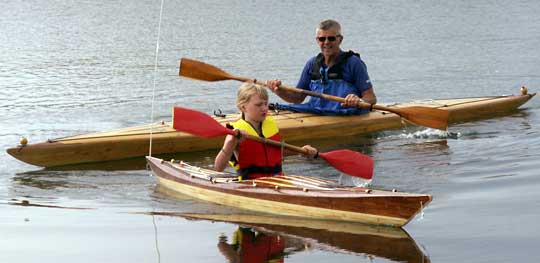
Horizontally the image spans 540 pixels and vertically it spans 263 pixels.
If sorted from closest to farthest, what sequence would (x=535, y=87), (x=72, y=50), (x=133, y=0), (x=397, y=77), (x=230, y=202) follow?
1. (x=230, y=202)
2. (x=535, y=87)
3. (x=397, y=77)
4. (x=72, y=50)
5. (x=133, y=0)

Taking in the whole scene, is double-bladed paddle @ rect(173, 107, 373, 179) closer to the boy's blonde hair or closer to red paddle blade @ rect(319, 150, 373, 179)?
red paddle blade @ rect(319, 150, 373, 179)

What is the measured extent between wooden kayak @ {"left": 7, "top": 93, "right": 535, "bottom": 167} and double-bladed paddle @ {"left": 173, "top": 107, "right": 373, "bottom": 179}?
245 cm

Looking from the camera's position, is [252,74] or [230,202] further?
[252,74]

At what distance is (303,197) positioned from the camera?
8.54m

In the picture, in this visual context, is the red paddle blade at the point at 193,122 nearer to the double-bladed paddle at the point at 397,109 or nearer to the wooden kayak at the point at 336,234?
the wooden kayak at the point at 336,234

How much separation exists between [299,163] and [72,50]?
13268 millimetres

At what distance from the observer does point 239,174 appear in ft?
30.1

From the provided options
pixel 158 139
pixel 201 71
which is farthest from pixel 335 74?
pixel 158 139

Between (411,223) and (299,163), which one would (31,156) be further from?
(411,223)

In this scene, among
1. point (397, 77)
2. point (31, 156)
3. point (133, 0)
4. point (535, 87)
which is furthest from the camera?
point (133, 0)

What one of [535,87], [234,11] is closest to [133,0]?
[234,11]

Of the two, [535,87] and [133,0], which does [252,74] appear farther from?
[133,0]

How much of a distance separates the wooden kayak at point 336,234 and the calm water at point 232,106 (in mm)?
32

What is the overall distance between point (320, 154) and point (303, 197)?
46 centimetres
